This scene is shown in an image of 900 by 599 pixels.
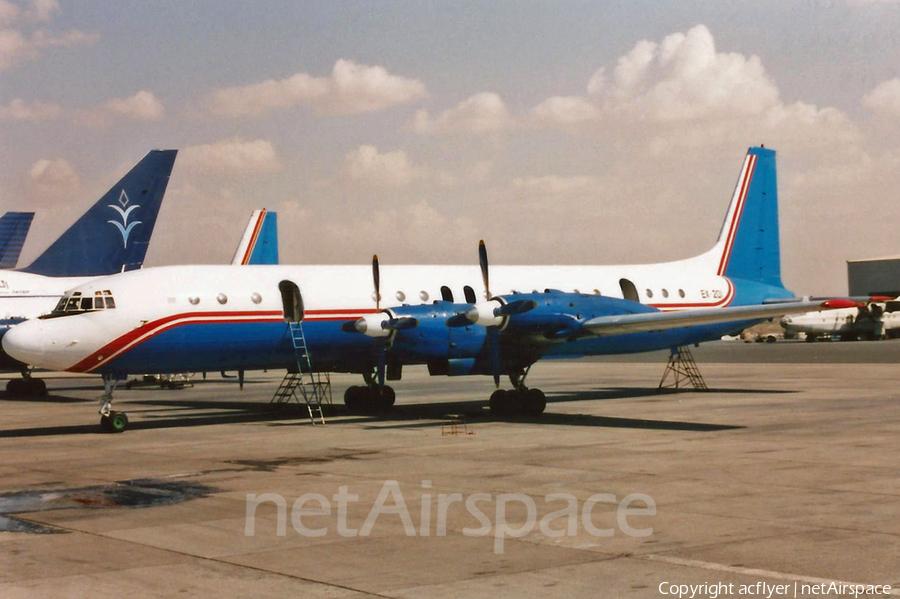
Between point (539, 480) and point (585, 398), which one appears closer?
point (539, 480)

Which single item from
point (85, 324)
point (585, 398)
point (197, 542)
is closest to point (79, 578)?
point (197, 542)

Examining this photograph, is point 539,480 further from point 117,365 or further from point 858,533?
point 117,365

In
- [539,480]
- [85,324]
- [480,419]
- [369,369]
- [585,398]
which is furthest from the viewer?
[585,398]

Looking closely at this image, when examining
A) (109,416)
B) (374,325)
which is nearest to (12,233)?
(109,416)

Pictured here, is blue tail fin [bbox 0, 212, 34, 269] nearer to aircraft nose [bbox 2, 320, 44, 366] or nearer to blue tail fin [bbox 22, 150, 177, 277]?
blue tail fin [bbox 22, 150, 177, 277]

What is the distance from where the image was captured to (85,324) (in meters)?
21.4

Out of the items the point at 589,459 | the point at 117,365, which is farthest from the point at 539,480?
the point at 117,365

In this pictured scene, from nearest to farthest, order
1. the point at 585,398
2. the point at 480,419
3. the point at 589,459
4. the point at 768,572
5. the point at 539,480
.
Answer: the point at 768,572, the point at 539,480, the point at 589,459, the point at 480,419, the point at 585,398

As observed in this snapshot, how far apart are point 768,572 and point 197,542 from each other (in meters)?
5.52

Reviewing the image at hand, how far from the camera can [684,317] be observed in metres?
23.6

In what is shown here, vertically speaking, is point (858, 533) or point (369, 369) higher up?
point (369, 369)

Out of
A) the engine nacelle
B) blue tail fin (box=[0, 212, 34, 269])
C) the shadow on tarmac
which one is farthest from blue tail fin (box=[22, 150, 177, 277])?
the engine nacelle
